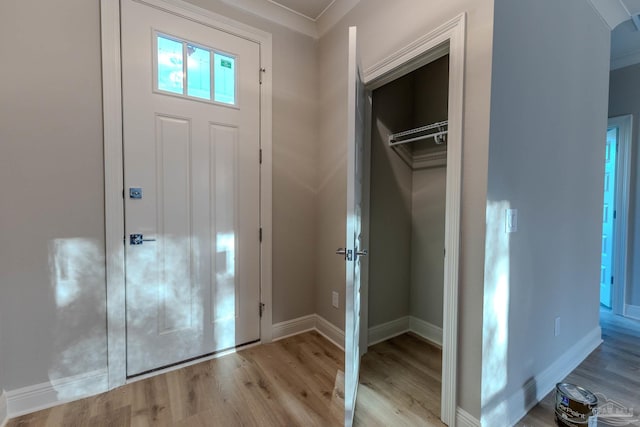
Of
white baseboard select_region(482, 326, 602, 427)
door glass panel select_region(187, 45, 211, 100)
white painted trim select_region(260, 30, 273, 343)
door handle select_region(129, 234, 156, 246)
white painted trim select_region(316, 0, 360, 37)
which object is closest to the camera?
white baseboard select_region(482, 326, 602, 427)

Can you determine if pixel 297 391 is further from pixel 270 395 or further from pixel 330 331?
pixel 330 331

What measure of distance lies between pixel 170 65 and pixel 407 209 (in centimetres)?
218

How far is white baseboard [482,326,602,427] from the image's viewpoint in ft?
4.83

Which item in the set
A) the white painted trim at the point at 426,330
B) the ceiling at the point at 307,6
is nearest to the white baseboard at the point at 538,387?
the white painted trim at the point at 426,330

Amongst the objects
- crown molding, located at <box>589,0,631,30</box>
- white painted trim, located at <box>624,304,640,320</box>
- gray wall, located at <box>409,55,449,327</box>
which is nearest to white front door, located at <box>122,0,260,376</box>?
gray wall, located at <box>409,55,449,327</box>

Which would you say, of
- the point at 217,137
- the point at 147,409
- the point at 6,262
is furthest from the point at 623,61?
the point at 6,262

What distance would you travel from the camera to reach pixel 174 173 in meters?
1.98

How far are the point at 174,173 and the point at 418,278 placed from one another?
2197 millimetres

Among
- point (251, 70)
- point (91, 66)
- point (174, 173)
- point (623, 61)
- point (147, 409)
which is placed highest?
point (623, 61)

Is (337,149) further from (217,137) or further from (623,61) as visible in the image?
(623,61)

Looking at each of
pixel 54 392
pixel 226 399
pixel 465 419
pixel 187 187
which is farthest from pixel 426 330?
pixel 54 392

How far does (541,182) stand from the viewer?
1674 mm

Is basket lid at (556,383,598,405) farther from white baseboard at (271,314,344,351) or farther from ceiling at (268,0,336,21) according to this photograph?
ceiling at (268,0,336,21)

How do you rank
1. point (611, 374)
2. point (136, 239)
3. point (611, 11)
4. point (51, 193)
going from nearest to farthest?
point (51, 193) → point (136, 239) → point (611, 374) → point (611, 11)
